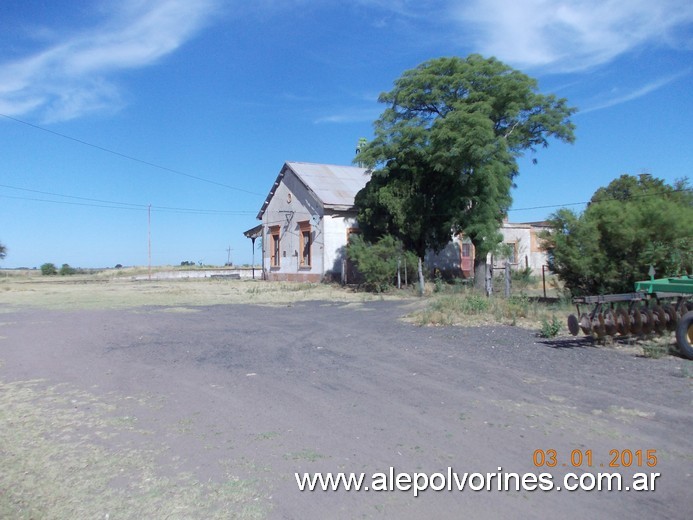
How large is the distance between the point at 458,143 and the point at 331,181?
1463 cm

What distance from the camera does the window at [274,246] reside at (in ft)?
128

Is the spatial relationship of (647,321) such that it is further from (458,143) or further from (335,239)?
(335,239)

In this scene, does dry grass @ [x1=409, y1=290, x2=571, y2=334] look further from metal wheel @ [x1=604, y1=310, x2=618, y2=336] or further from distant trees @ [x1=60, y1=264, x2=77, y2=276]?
distant trees @ [x1=60, y1=264, x2=77, y2=276]

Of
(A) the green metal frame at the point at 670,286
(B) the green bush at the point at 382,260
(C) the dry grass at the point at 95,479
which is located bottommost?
(C) the dry grass at the point at 95,479

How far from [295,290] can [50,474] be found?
2436 cm

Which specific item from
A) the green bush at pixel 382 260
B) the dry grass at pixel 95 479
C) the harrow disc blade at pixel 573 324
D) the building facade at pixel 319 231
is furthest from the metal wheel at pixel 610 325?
the building facade at pixel 319 231

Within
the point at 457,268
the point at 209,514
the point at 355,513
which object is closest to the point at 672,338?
the point at 355,513

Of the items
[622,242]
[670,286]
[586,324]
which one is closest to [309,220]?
[622,242]

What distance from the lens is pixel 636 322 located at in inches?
399

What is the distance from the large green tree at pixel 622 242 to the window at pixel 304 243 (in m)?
19.7

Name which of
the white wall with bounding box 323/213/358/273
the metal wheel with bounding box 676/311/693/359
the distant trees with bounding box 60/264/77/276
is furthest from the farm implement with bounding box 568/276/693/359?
the distant trees with bounding box 60/264/77/276

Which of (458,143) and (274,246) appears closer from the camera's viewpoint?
(458,143)

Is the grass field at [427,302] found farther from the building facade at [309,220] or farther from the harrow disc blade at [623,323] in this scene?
the building facade at [309,220]

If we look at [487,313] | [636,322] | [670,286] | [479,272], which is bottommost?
[487,313]
